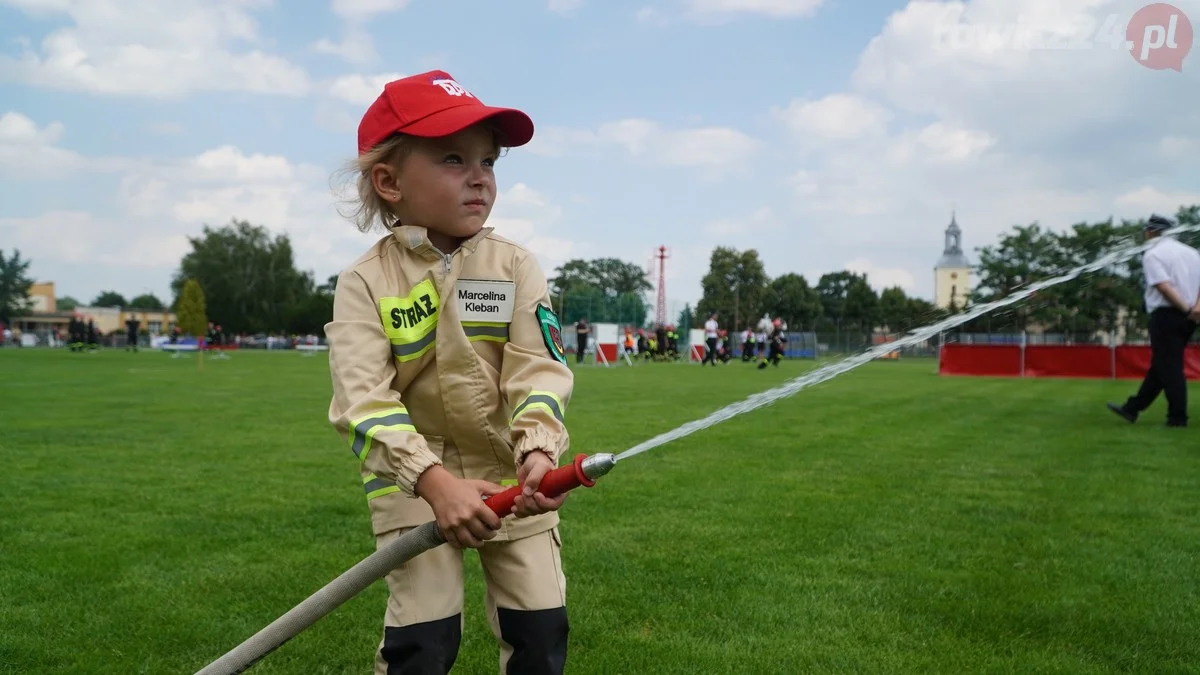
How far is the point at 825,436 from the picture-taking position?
10.0m

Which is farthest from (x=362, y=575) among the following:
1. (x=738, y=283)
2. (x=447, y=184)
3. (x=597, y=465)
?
(x=738, y=283)

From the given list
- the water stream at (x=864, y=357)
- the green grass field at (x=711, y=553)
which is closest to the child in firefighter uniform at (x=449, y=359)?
the water stream at (x=864, y=357)

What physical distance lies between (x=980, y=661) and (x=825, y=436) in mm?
6729

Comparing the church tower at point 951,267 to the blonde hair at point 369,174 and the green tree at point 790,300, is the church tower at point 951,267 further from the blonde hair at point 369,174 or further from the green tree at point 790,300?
the blonde hair at point 369,174

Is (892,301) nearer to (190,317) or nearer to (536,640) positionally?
(190,317)

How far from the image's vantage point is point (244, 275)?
92812 mm

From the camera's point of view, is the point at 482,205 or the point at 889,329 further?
the point at 889,329

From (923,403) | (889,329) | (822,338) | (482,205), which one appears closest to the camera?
(482,205)

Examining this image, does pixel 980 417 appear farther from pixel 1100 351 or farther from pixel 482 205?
pixel 1100 351

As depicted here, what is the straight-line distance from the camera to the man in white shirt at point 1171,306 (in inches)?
391

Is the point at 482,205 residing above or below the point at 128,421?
above

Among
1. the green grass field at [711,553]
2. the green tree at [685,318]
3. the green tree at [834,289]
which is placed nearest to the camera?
the green grass field at [711,553]

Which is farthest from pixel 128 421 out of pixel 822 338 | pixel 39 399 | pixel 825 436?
pixel 822 338

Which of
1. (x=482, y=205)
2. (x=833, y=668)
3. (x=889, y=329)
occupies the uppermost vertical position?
(x=482, y=205)
